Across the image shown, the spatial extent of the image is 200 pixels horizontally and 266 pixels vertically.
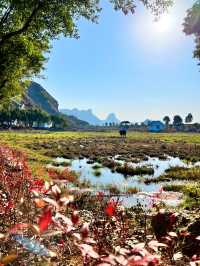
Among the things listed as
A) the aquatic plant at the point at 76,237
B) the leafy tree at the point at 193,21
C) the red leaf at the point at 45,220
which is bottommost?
the aquatic plant at the point at 76,237

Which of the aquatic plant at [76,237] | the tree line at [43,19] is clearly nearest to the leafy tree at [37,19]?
the tree line at [43,19]

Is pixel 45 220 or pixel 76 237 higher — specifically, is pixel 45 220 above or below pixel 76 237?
above

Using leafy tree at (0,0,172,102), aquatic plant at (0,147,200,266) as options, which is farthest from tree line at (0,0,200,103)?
aquatic plant at (0,147,200,266)

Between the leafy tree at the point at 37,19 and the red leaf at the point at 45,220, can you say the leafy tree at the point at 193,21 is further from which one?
the red leaf at the point at 45,220

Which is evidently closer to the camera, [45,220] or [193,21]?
[45,220]

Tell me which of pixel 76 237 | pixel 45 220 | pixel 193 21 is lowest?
pixel 76 237

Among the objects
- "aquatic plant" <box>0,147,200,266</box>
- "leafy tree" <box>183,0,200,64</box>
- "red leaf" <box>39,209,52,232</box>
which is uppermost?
"leafy tree" <box>183,0,200,64</box>

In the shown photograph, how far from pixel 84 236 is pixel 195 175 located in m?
32.9

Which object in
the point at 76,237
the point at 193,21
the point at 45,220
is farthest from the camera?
the point at 193,21

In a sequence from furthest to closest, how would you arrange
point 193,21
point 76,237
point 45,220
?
point 193,21 < point 76,237 < point 45,220

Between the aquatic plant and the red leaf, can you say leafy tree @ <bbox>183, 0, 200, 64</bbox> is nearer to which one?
the aquatic plant

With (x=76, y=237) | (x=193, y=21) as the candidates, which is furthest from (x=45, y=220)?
(x=193, y=21)

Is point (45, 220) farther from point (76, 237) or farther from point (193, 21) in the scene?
point (193, 21)

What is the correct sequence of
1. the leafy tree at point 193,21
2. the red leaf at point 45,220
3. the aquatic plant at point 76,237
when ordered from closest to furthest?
the red leaf at point 45,220, the aquatic plant at point 76,237, the leafy tree at point 193,21
